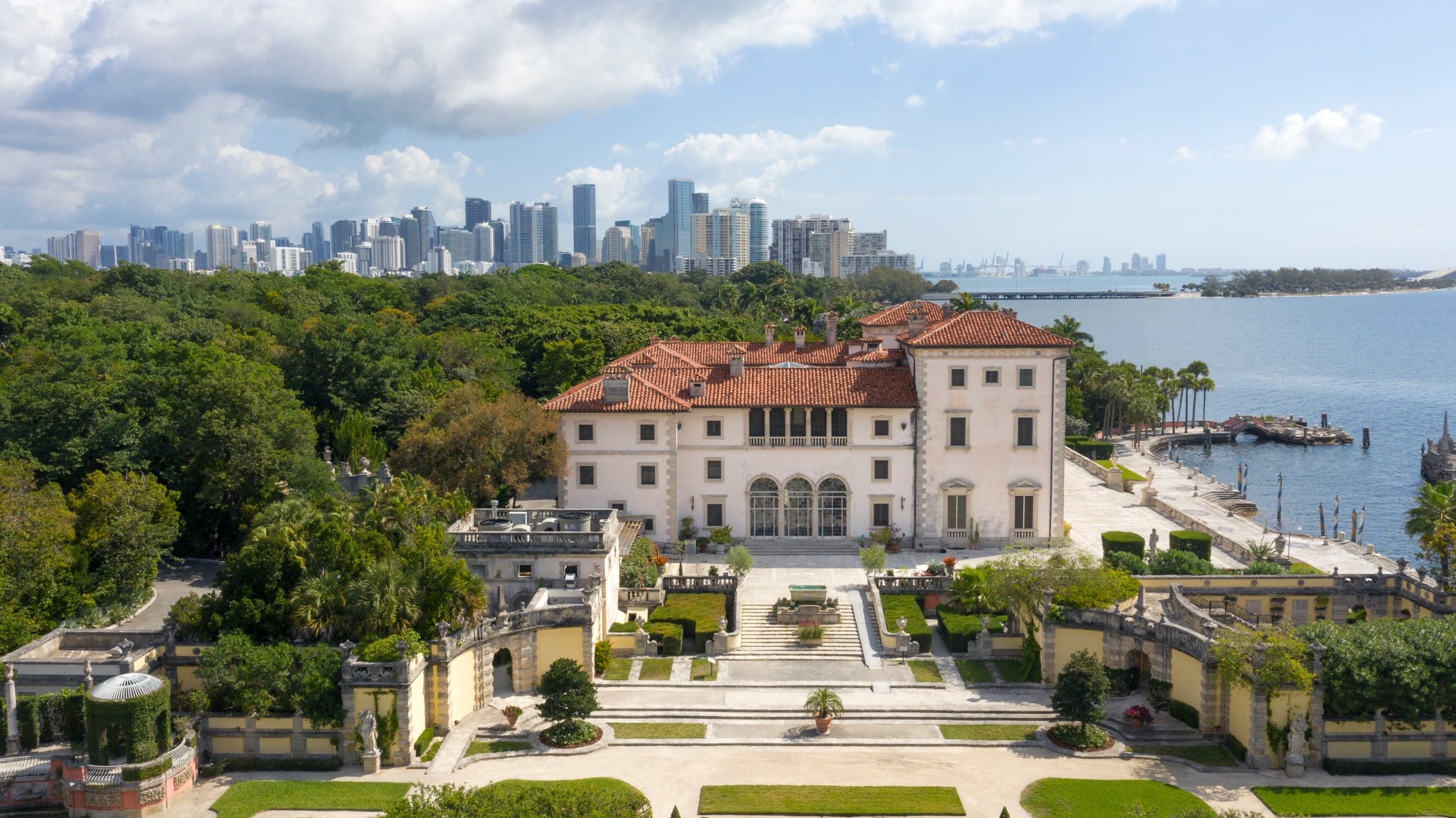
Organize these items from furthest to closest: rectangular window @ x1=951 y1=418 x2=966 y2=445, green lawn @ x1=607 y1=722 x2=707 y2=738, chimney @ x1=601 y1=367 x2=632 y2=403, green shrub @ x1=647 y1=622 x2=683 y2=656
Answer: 1. rectangular window @ x1=951 y1=418 x2=966 y2=445
2. chimney @ x1=601 y1=367 x2=632 y2=403
3. green shrub @ x1=647 y1=622 x2=683 y2=656
4. green lawn @ x1=607 y1=722 x2=707 y2=738

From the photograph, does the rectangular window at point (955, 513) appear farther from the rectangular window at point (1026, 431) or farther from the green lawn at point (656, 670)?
the green lawn at point (656, 670)

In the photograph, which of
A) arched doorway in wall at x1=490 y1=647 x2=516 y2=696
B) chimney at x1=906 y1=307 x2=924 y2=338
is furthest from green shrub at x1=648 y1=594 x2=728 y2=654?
chimney at x1=906 y1=307 x2=924 y2=338

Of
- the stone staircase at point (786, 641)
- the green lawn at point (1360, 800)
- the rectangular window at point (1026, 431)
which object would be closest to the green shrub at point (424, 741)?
the stone staircase at point (786, 641)

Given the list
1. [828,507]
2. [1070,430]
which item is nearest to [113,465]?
[828,507]

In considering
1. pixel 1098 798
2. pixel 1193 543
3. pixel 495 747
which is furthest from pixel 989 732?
pixel 1193 543

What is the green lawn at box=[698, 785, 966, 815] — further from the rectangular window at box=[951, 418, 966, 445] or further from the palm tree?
the rectangular window at box=[951, 418, 966, 445]

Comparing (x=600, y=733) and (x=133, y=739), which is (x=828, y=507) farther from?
(x=133, y=739)
